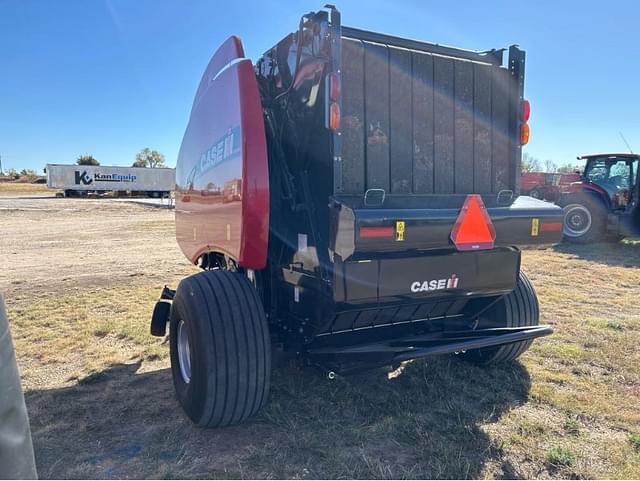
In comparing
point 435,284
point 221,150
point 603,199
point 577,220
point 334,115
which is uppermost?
point 334,115

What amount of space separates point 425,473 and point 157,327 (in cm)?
261

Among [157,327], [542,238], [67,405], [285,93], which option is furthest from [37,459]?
[542,238]

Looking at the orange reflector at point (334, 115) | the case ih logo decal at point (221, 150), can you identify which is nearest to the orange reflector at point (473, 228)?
the orange reflector at point (334, 115)

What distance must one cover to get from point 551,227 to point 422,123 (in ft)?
3.25

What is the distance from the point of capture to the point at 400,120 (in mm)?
2896

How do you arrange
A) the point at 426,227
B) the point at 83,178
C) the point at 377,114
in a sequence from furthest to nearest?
the point at 83,178 → the point at 377,114 → the point at 426,227

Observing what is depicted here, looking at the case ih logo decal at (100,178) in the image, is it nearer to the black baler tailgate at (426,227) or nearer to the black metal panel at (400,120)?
the black metal panel at (400,120)

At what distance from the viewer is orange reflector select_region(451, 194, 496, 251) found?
262cm

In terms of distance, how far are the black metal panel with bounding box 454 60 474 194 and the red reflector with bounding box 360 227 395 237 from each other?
90cm

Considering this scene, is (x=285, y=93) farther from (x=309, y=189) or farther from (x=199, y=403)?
(x=199, y=403)

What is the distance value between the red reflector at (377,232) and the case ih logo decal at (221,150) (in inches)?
37.1

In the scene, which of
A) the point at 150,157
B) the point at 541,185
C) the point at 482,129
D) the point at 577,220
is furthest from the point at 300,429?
the point at 150,157

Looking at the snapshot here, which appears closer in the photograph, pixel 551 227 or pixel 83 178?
pixel 551 227

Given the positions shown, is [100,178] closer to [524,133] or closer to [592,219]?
[592,219]
